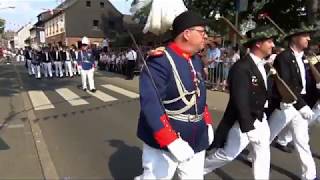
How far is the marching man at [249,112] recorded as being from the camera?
16.9 feet

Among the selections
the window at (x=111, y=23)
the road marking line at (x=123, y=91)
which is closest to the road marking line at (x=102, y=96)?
the road marking line at (x=123, y=91)

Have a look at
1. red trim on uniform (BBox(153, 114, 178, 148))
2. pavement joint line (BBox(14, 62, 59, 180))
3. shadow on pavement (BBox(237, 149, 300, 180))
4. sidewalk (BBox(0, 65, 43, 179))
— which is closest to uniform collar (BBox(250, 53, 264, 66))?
shadow on pavement (BBox(237, 149, 300, 180))

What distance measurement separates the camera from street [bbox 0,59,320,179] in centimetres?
641

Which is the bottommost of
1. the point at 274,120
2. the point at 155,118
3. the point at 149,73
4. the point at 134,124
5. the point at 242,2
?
the point at 134,124

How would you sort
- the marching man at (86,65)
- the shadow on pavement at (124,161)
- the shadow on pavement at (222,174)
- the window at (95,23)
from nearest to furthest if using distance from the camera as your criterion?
1. the shadow on pavement at (222,174)
2. the shadow on pavement at (124,161)
3. the marching man at (86,65)
4. the window at (95,23)

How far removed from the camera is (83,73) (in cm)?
1806

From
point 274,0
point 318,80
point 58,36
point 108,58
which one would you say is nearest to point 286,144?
point 318,80

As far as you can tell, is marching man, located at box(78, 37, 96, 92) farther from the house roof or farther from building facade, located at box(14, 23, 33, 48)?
→ building facade, located at box(14, 23, 33, 48)

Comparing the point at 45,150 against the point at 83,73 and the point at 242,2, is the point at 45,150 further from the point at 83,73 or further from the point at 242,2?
the point at 83,73

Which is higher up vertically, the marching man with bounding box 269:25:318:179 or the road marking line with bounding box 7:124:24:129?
the marching man with bounding box 269:25:318:179

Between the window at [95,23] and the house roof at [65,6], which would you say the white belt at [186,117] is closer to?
the house roof at [65,6]

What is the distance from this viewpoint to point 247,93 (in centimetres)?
516

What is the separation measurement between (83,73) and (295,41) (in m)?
12.7

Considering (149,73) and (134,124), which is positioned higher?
(149,73)
